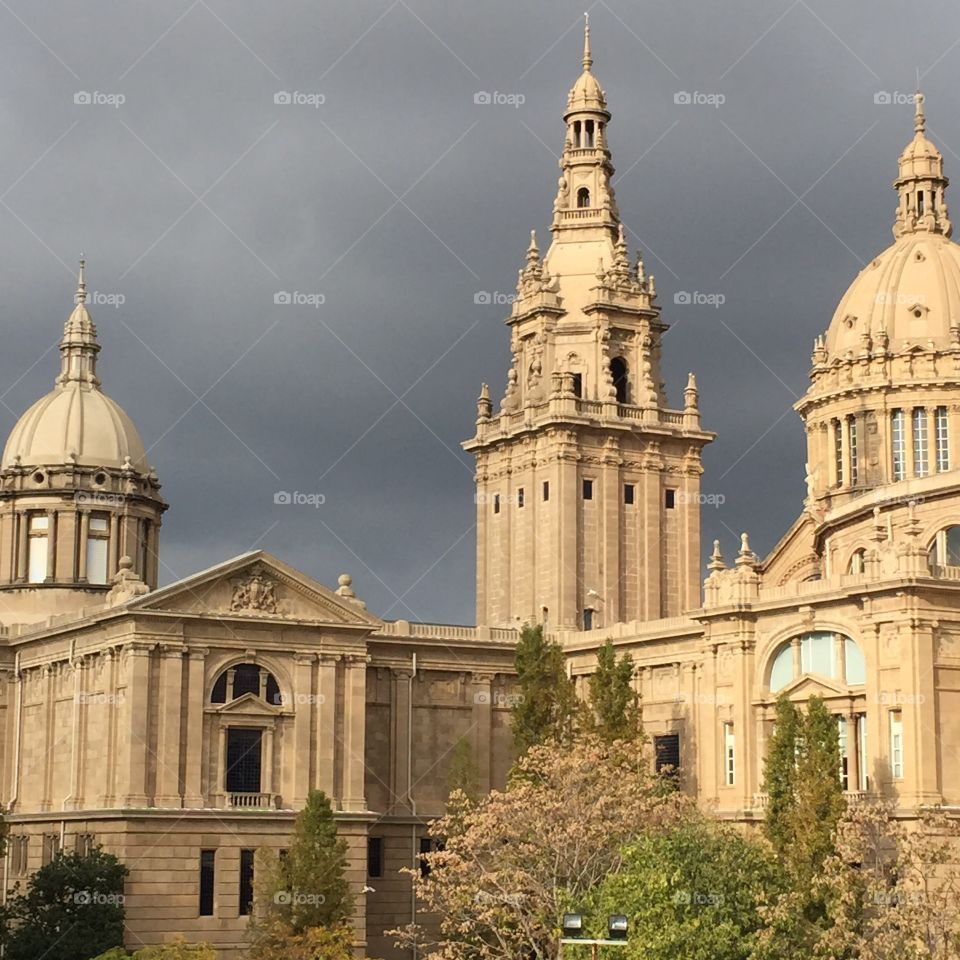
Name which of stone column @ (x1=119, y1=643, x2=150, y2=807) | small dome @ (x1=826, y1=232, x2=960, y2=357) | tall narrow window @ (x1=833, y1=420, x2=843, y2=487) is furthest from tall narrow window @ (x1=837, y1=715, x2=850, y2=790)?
small dome @ (x1=826, y1=232, x2=960, y2=357)

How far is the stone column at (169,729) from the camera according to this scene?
97.9m

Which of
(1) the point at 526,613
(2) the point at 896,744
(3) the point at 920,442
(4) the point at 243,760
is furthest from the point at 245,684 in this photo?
(3) the point at 920,442

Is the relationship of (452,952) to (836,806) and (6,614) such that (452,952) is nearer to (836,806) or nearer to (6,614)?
(836,806)

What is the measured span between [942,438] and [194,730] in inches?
2114

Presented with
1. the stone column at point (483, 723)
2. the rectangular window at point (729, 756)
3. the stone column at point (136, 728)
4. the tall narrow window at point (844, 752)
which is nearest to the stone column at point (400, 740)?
the stone column at point (483, 723)

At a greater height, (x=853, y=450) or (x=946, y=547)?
(x=853, y=450)

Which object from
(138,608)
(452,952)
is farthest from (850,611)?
(138,608)

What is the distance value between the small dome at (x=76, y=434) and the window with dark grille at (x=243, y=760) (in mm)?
29877

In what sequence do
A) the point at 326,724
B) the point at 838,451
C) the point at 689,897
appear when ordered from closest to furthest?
the point at 689,897
the point at 326,724
the point at 838,451

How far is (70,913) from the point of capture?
9269 centimetres

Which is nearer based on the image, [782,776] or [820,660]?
[782,776]

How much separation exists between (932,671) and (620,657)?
2167 centimetres

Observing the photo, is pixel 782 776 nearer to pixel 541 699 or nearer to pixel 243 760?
pixel 541 699

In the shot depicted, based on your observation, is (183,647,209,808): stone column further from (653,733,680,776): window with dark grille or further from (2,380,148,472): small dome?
(2,380,148,472): small dome
